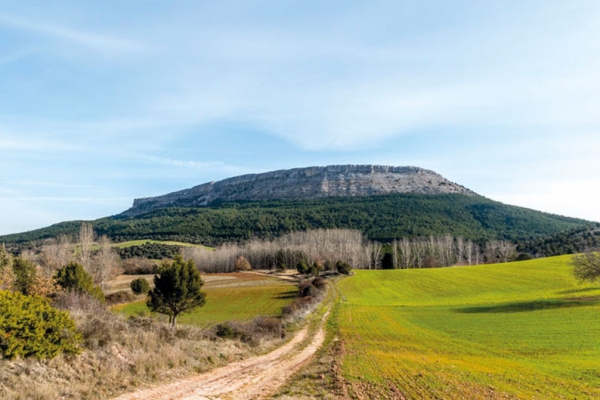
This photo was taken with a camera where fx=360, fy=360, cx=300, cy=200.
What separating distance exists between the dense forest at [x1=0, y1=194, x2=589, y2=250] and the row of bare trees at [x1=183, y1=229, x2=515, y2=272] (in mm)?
13653

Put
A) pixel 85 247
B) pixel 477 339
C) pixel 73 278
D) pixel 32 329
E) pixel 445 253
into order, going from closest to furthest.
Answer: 1. pixel 32 329
2. pixel 477 339
3. pixel 73 278
4. pixel 85 247
5. pixel 445 253

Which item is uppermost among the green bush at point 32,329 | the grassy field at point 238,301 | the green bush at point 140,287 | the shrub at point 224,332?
the green bush at point 32,329

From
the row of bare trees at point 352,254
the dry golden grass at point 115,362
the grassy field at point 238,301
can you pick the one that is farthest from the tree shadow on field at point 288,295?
the row of bare trees at point 352,254

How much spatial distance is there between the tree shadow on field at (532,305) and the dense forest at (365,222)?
9400 centimetres

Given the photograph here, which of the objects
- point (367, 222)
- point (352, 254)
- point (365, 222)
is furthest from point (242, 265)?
point (367, 222)

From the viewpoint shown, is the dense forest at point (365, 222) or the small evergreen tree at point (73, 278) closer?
the small evergreen tree at point (73, 278)

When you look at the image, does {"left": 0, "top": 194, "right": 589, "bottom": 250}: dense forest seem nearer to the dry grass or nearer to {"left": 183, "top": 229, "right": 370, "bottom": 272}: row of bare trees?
{"left": 183, "top": 229, "right": 370, "bottom": 272}: row of bare trees

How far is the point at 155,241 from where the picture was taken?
13775cm

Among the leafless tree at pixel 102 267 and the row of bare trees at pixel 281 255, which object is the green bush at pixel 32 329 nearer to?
the leafless tree at pixel 102 267

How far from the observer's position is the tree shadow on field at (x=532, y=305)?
126 ft

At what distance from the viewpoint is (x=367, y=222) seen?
15538cm

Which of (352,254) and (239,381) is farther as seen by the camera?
(352,254)

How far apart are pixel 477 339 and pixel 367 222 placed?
427 feet

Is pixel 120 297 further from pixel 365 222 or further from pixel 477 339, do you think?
pixel 365 222
